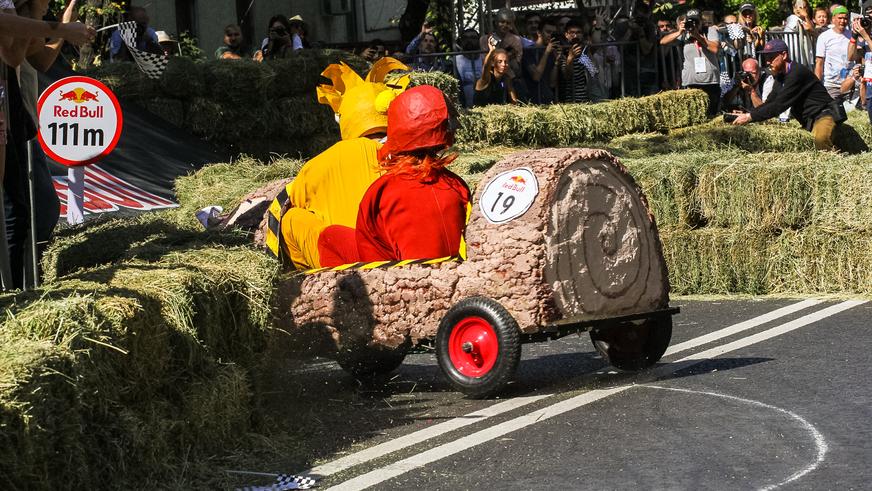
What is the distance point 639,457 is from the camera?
5941 mm

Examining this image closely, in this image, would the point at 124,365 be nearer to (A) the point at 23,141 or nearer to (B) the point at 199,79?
(A) the point at 23,141

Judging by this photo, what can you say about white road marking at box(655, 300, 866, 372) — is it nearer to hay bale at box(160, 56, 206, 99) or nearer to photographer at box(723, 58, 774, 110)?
hay bale at box(160, 56, 206, 99)

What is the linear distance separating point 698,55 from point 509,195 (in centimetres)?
1411

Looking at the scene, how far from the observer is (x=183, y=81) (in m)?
16.5

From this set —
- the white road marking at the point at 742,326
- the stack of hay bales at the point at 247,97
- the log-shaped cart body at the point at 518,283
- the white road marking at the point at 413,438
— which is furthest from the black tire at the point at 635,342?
the stack of hay bales at the point at 247,97

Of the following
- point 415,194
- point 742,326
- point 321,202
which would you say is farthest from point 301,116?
point 415,194

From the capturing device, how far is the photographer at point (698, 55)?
20406 millimetres

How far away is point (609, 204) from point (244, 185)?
5466 millimetres

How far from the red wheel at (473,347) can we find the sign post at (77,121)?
4.11 m

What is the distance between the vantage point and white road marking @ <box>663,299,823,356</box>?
8902 millimetres

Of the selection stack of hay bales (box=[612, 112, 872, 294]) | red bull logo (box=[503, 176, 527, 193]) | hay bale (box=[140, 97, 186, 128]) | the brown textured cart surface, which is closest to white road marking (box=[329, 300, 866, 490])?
the brown textured cart surface

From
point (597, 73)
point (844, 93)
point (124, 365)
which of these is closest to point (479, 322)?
point (124, 365)

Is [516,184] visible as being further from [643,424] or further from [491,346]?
[643,424]

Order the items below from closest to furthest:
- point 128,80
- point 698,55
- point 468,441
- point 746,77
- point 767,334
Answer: point 468,441 → point 767,334 → point 128,80 → point 698,55 → point 746,77
